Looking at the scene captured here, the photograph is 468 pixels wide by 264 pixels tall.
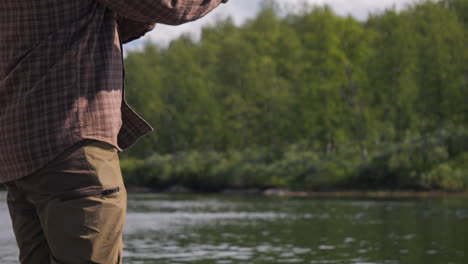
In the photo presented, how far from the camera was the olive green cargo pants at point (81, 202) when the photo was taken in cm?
210

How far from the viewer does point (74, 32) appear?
2.20 meters

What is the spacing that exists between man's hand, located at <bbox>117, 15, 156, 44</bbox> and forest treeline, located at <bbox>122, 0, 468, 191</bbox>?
117 feet

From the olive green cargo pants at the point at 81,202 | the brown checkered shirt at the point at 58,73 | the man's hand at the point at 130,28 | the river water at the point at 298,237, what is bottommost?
the river water at the point at 298,237

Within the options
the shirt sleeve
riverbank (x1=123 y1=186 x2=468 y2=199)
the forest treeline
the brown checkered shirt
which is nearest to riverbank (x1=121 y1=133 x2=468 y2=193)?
the forest treeline

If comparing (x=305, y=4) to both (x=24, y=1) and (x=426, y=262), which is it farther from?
(x=24, y=1)

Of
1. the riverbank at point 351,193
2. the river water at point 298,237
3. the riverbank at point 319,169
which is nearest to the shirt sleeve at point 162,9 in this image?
the river water at point 298,237

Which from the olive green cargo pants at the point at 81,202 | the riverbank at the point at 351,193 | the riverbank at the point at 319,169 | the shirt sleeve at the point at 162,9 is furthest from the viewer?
the riverbank at the point at 319,169

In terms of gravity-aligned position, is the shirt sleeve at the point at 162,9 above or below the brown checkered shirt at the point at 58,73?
above

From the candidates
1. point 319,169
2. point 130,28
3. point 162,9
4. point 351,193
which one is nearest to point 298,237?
point 130,28

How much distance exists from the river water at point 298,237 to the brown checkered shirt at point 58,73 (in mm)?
9105

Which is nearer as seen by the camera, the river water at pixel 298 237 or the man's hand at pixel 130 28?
the man's hand at pixel 130 28

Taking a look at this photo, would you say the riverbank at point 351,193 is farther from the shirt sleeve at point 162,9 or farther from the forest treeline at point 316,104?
the shirt sleeve at point 162,9

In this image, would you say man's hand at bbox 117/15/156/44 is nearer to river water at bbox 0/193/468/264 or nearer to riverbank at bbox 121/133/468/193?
river water at bbox 0/193/468/264

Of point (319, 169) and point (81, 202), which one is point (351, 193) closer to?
point (319, 169)
